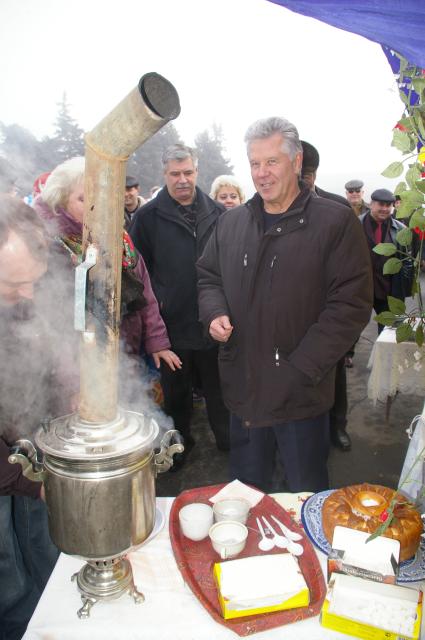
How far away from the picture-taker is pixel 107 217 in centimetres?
92

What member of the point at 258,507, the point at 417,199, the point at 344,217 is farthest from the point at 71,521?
the point at 344,217

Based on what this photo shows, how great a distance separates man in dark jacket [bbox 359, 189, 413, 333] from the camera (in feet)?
16.9

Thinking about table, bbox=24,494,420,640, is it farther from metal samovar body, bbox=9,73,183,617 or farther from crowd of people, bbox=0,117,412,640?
crowd of people, bbox=0,117,412,640

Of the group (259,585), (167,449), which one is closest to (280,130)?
(167,449)

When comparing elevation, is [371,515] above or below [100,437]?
below

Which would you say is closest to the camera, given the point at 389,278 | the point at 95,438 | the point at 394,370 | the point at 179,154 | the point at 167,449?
the point at 95,438

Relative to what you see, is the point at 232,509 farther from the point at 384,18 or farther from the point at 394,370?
the point at 394,370

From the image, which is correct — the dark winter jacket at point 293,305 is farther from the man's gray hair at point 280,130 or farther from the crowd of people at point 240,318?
the man's gray hair at point 280,130

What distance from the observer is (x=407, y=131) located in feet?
3.92

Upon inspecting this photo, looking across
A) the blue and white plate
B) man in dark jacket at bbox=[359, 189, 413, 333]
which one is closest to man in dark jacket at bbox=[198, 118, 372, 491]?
the blue and white plate

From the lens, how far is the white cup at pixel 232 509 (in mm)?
1439

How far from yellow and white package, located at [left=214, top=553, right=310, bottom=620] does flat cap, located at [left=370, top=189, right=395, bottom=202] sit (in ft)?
16.3

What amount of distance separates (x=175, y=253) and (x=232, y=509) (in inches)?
88.7

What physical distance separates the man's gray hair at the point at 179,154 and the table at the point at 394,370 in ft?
7.65
